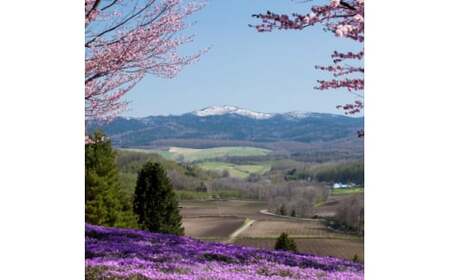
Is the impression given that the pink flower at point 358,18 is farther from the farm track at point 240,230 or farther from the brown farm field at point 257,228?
the farm track at point 240,230

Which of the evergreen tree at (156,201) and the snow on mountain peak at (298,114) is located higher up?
the snow on mountain peak at (298,114)

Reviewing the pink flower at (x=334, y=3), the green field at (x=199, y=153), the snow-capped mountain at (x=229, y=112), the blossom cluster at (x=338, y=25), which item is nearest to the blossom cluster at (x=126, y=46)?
the snow-capped mountain at (x=229, y=112)

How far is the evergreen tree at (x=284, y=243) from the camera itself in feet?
13.8

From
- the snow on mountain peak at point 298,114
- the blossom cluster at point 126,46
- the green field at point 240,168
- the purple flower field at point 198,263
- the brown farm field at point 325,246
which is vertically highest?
the blossom cluster at point 126,46

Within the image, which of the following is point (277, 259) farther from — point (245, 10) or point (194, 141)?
point (245, 10)

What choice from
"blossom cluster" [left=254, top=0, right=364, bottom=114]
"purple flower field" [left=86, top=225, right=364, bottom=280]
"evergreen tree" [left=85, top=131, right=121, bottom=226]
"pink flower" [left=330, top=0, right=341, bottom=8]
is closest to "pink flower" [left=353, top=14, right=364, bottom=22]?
"blossom cluster" [left=254, top=0, right=364, bottom=114]

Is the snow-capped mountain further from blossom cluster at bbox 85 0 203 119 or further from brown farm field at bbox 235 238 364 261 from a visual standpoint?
brown farm field at bbox 235 238 364 261

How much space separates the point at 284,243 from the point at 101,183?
129 centimetres
